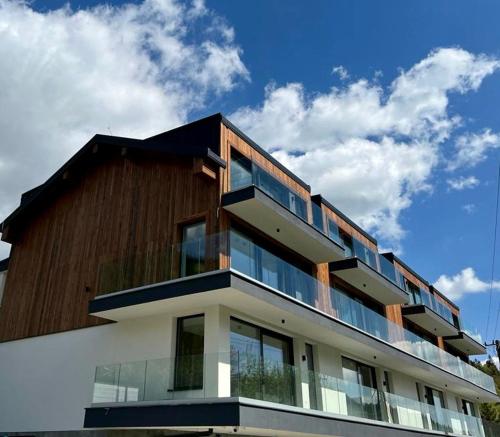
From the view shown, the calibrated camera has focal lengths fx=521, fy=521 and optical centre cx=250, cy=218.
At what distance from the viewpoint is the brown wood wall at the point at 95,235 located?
14250mm

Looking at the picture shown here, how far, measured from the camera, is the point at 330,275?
1952cm

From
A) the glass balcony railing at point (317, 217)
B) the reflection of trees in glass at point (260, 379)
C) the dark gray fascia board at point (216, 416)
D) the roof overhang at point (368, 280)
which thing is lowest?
the dark gray fascia board at point (216, 416)

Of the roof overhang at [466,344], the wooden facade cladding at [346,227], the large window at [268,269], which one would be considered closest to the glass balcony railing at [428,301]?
the roof overhang at [466,344]

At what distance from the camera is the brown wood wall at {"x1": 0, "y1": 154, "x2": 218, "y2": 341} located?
14.2 metres

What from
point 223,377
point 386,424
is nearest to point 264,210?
point 223,377

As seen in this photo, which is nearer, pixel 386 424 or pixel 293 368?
pixel 293 368

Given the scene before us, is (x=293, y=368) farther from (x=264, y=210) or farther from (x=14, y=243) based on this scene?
(x=14, y=243)

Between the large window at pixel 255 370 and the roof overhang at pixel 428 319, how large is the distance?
1369 centimetres

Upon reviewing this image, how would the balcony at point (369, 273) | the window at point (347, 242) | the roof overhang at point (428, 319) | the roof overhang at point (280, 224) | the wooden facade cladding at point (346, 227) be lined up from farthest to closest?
1. the roof overhang at point (428, 319)
2. the window at point (347, 242)
3. the wooden facade cladding at point (346, 227)
4. the balcony at point (369, 273)
5. the roof overhang at point (280, 224)

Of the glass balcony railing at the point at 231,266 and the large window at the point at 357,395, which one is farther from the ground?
the glass balcony railing at the point at 231,266

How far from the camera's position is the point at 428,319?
87.0 feet

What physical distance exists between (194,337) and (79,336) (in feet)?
13.8

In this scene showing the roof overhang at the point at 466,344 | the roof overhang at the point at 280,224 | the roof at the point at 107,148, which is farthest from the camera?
the roof overhang at the point at 466,344

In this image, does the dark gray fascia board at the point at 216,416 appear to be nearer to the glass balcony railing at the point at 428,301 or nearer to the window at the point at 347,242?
the window at the point at 347,242
